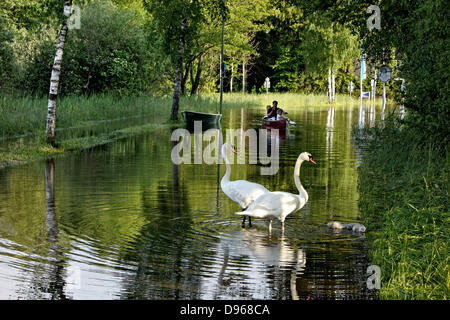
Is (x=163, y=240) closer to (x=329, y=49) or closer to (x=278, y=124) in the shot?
(x=278, y=124)

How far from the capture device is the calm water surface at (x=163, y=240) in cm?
807

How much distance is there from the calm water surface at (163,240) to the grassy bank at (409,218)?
0.34m

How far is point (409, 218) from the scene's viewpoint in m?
9.92

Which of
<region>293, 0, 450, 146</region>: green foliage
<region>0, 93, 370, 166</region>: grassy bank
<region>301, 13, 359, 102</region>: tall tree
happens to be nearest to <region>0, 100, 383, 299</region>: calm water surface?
<region>293, 0, 450, 146</region>: green foliage

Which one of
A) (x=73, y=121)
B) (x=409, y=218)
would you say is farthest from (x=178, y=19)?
(x=409, y=218)

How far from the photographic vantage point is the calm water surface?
807cm

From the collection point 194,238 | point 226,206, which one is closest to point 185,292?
point 194,238

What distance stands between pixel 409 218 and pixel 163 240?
332cm

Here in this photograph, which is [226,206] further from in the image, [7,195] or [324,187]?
[7,195]

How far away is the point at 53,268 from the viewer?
879 centimetres

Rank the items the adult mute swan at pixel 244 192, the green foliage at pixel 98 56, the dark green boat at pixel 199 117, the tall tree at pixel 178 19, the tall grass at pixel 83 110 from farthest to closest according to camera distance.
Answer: the green foliage at pixel 98 56 < the dark green boat at pixel 199 117 < the tall tree at pixel 178 19 < the tall grass at pixel 83 110 < the adult mute swan at pixel 244 192

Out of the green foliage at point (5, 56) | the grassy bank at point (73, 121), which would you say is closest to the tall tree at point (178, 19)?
the grassy bank at point (73, 121)

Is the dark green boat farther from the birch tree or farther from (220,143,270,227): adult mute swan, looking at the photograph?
(220,143,270,227): adult mute swan

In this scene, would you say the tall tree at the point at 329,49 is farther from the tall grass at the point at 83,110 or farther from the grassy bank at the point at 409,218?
the grassy bank at the point at 409,218
